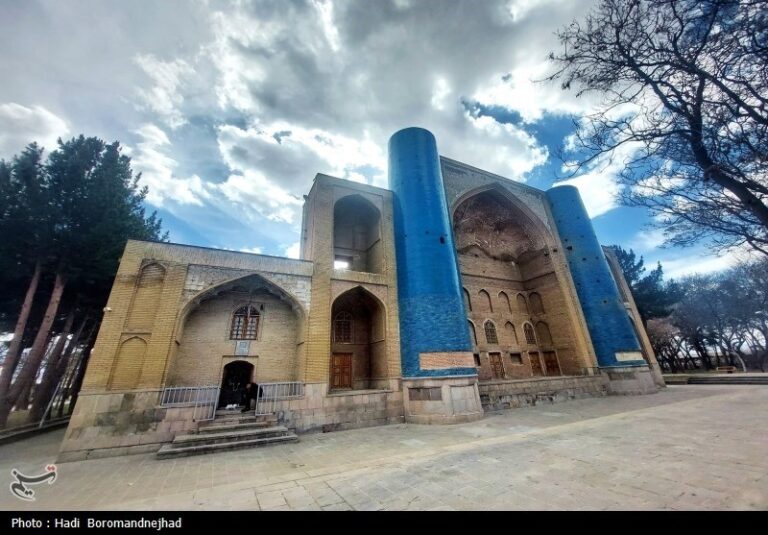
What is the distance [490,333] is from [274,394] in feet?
47.6

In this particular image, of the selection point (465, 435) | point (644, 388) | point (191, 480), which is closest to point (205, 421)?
→ point (191, 480)

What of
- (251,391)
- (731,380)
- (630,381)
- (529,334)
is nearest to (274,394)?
(251,391)

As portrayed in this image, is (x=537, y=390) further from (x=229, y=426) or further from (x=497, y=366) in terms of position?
(x=229, y=426)

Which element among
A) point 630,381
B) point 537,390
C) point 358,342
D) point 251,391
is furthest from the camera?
point 630,381

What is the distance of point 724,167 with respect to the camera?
5066 mm

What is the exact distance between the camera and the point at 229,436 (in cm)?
835

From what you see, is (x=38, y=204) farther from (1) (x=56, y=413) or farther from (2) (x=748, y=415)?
(2) (x=748, y=415)

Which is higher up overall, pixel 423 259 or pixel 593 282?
pixel 593 282

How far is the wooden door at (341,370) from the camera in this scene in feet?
45.1

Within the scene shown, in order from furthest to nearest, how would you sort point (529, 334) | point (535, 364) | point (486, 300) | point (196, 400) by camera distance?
point (529, 334) → point (486, 300) → point (535, 364) → point (196, 400)

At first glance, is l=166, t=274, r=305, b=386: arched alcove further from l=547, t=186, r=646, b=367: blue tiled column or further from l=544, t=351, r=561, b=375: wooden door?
l=547, t=186, r=646, b=367: blue tiled column

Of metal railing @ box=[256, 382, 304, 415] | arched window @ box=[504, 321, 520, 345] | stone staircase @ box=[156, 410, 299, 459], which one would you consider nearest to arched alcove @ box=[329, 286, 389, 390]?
metal railing @ box=[256, 382, 304, 415]

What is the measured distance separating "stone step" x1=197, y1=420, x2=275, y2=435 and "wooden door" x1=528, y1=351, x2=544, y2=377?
57.5ft
